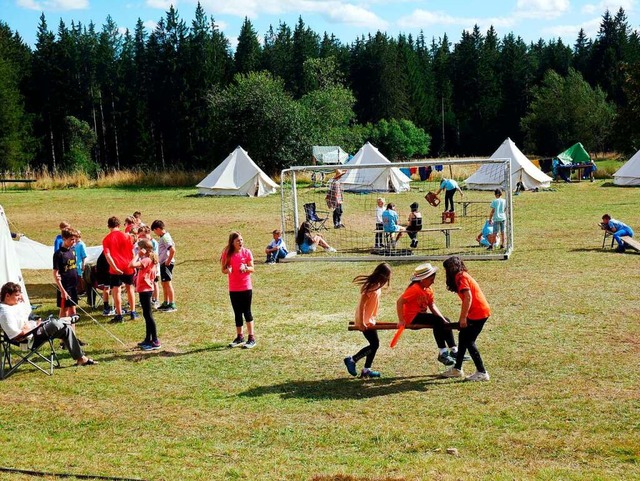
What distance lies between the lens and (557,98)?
6688 centimetres

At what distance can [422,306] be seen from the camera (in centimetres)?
878

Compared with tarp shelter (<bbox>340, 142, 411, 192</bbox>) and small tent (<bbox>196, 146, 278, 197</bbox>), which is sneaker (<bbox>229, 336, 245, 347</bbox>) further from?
tarp shelter (<bbox>340, 142, 411, 192</bbox>)

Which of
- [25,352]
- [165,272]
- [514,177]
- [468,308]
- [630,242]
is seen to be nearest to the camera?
[468,308]

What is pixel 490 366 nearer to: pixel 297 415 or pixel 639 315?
pixel 297 415

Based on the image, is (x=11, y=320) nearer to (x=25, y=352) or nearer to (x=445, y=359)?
(x=25, y=352)

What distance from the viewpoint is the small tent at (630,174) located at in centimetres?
3600

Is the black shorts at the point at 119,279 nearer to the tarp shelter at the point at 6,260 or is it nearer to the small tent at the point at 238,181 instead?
the tarp shelter at the point at 6,260

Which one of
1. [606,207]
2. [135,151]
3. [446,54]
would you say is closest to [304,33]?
[446,54]

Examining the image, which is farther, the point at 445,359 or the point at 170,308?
the point at 170,308

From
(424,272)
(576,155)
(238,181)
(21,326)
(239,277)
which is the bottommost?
(21,326)

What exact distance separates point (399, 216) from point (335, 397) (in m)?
18.7

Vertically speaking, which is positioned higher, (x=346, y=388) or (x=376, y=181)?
(x=376, y=181)

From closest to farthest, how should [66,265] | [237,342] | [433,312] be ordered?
1. [433,312]
2. [237,342]
3. [66,265]

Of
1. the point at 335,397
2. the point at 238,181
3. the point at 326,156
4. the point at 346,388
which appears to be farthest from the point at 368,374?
the point at 326,156
